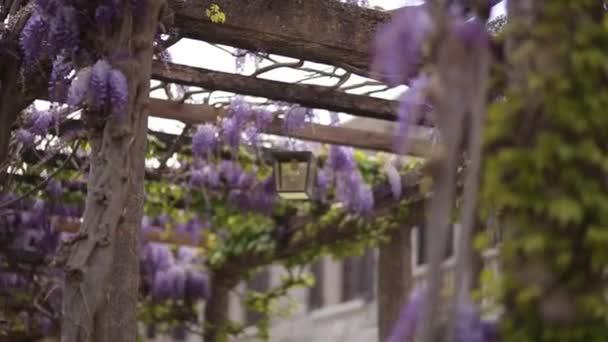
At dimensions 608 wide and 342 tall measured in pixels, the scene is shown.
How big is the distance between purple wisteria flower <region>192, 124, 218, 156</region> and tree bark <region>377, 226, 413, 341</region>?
2.05 metres

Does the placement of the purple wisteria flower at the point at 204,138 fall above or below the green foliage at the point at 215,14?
below

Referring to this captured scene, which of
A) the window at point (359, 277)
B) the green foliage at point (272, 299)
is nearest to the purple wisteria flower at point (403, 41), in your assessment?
the green foliage at point (272, 299)

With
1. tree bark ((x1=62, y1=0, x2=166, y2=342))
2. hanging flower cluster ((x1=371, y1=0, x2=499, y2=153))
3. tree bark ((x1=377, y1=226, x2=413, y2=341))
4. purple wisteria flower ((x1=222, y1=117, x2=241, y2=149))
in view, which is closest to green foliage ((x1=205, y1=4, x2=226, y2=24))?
tree bark ((x1=62, y1=0, x2=166, y2=342))

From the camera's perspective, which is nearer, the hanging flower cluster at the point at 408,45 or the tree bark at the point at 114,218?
the hanging flower cluster at the point at 408,45

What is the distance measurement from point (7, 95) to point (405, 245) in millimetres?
4348

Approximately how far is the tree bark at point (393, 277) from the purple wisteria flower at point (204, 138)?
2046 millimetres

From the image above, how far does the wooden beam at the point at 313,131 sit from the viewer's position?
814 centimetres

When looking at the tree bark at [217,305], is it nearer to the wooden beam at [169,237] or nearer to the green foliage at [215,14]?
the wooden beam at [169,237]

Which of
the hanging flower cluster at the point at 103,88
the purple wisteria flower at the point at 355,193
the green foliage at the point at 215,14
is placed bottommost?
the purple wisteria flower at the point at 355,193

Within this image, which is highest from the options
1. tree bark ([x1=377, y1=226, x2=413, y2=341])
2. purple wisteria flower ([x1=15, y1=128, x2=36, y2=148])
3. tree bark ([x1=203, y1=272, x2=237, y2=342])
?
purple wisteria flower ([x1=15, y1=128, x2=36, y2=148])

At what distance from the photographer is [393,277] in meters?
9.95

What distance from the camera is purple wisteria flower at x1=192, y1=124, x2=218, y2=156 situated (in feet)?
27.9

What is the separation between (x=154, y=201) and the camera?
1033 cm

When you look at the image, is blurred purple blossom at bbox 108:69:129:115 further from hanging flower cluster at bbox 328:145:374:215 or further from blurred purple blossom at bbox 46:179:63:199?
hanging flower cluster at bbox 328:145:374:215
